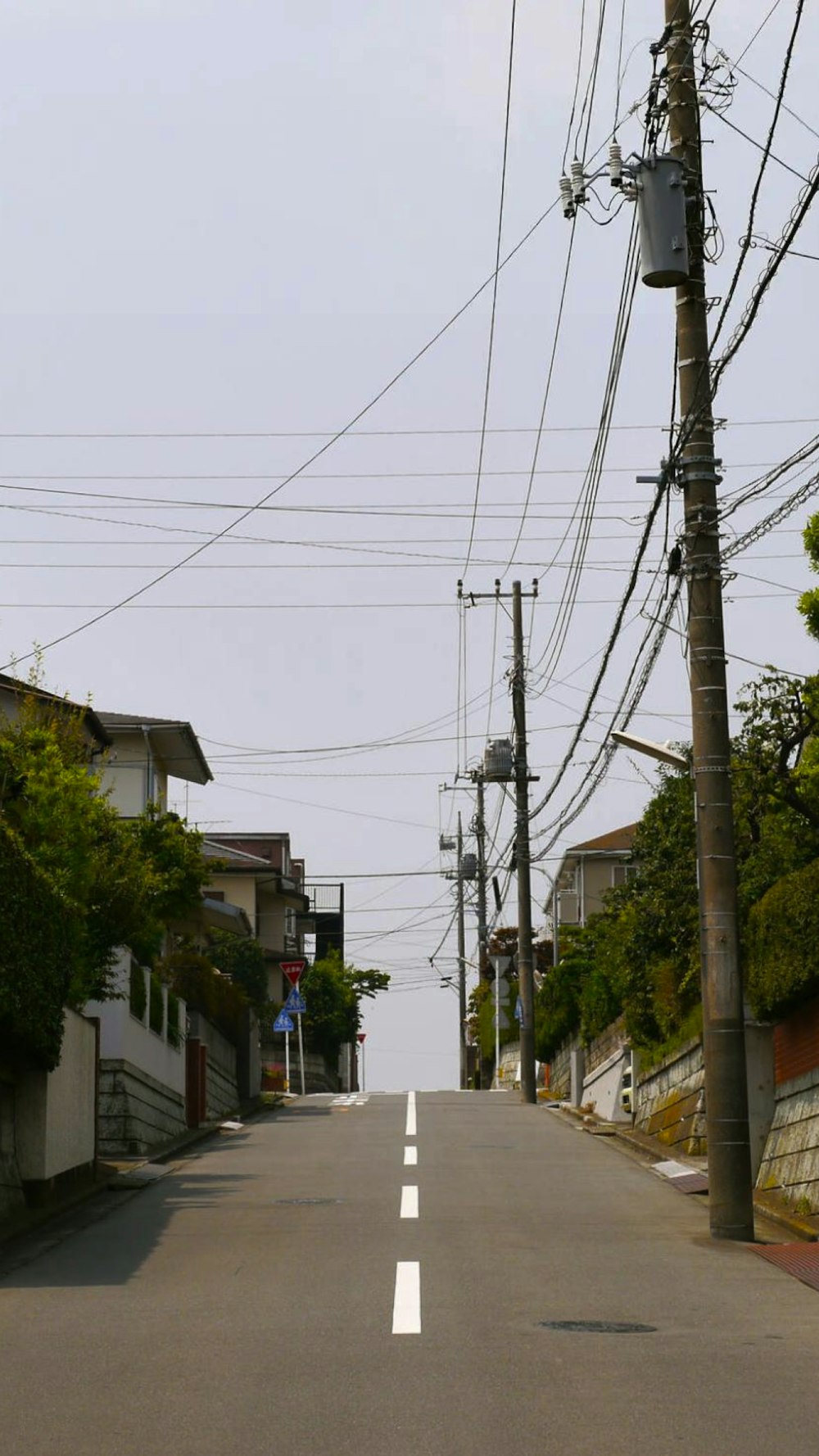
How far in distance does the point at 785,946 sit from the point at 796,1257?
13.8 feet

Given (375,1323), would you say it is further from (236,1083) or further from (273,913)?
(273,913)

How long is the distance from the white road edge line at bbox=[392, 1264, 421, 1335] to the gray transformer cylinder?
8.69 metres

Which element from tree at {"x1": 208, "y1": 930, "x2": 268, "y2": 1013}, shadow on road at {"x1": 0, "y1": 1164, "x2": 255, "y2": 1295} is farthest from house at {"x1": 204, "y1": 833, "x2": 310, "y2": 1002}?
shadow on road at {"x1": 0, "y1": 1164, "x2": 255, "y2": 1295}

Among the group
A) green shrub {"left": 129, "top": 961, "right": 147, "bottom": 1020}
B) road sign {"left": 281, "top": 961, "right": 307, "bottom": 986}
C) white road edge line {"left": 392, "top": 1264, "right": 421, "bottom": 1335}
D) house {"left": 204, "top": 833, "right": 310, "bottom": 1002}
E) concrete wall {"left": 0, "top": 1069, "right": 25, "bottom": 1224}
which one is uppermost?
house {"left": 204, "top": 833, "right": 310, "bottom": 1002}

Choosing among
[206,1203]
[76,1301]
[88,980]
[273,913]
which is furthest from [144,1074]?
[273,913]

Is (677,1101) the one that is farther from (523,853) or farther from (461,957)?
(461,957)

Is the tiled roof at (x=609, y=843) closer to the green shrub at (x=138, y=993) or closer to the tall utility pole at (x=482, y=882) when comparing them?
the tall utility pole at (x=482, y=882)

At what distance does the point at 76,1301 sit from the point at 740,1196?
6.01 metres

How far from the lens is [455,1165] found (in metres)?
21.7

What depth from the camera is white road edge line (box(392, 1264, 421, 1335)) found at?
9844 mm

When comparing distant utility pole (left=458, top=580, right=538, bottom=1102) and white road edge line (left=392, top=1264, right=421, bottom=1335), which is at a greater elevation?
distant utility pole (left=458, top=580, right=538, bottom=1102)

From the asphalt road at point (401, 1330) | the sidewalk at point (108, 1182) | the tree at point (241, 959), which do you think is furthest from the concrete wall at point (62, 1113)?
the tree at point (241, 959)

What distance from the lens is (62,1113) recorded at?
58.5ft

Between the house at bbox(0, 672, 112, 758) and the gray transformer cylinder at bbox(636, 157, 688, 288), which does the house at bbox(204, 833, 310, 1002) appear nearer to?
the house at bbox(0, 672, 112, 758)
